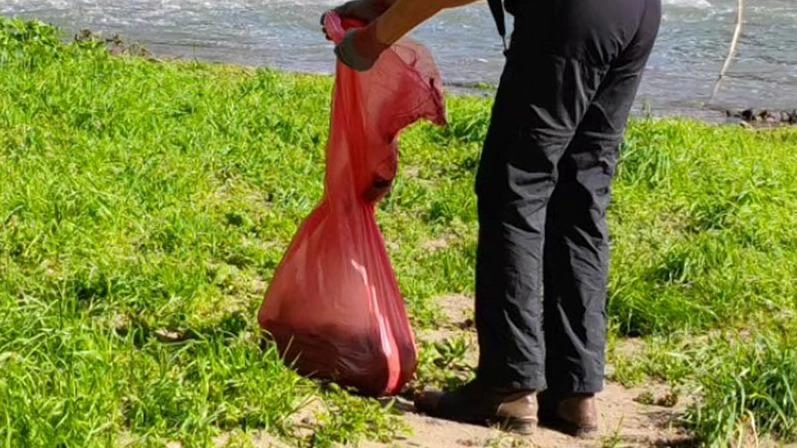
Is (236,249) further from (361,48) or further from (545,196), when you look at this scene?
(545,196)

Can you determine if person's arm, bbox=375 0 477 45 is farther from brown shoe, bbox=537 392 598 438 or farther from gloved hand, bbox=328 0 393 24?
brown shoe, bbox=537 392 598 438

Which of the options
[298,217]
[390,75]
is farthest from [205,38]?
[390,75]

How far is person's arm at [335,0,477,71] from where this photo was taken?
350 centimetres

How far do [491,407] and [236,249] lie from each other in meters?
1.71

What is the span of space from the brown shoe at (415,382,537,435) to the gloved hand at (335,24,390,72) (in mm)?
921

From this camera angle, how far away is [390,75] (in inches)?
157

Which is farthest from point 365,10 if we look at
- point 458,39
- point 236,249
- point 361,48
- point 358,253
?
point 458,39

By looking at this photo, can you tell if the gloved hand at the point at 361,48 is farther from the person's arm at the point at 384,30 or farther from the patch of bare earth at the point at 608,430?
the patch of bare earth at the point at 608,430

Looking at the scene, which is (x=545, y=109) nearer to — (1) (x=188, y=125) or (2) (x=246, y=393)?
(2) (x=246, y=393)

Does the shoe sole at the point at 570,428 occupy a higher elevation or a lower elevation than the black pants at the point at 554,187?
lower

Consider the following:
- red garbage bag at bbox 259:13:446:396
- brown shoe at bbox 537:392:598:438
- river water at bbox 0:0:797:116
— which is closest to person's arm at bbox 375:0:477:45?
red garbage bag at bbox 259:13:446:396

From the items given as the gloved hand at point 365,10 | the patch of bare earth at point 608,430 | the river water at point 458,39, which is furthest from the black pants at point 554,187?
the river water at point 458,39

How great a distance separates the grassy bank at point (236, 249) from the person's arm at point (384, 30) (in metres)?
0.86

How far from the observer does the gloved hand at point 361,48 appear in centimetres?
369
